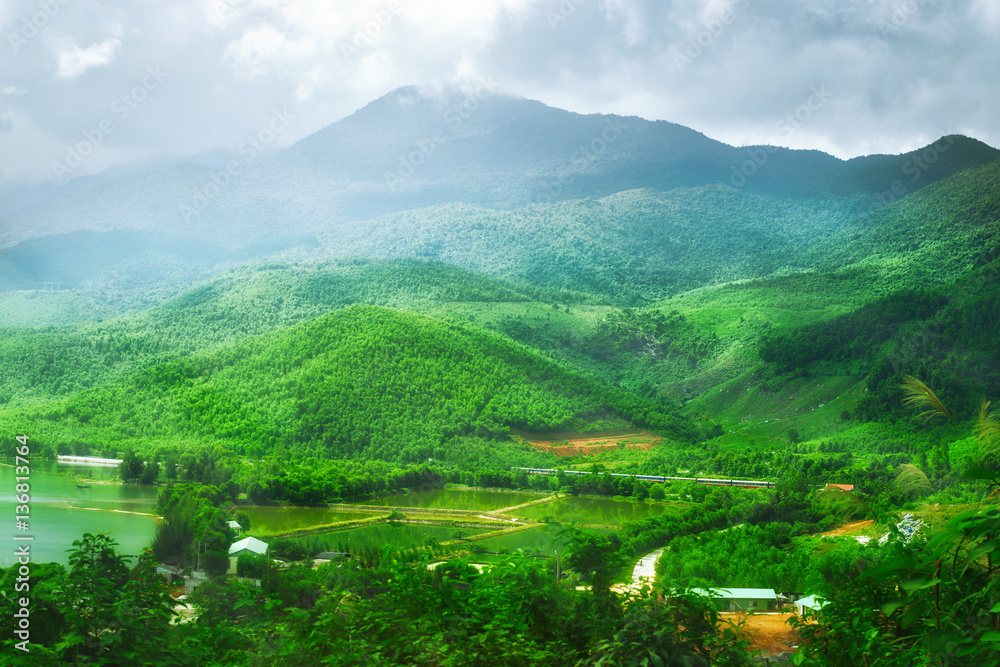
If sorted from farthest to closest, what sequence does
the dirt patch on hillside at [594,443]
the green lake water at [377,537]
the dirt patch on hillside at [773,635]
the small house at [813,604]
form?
the dirt patch on hillside at [594,443] → the green lake water at [377,537] → the dirt patch on hillside at [773,635] → the small house at [813,604]

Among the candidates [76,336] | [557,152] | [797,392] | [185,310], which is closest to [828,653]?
[797,392]

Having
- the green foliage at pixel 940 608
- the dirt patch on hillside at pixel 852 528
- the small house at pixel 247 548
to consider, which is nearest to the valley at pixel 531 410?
the green foliage at pixel 940 608

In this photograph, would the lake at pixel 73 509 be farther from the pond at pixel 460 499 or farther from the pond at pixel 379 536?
the pond at pixel 460 499

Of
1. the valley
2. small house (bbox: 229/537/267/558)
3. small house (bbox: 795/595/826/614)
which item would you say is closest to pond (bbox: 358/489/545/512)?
the valley

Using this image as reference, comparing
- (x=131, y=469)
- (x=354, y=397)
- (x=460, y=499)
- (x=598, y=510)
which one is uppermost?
(x=354, y=397)

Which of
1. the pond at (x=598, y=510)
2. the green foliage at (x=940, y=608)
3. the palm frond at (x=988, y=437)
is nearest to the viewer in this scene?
the green foliage at (x=940, y=608)

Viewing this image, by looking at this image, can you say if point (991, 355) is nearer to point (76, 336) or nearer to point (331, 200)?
point (76, 336)

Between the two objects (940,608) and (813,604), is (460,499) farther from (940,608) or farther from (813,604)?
(940,608)

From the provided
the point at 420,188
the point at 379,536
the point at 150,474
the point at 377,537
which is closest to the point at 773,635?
the point at 377,537
